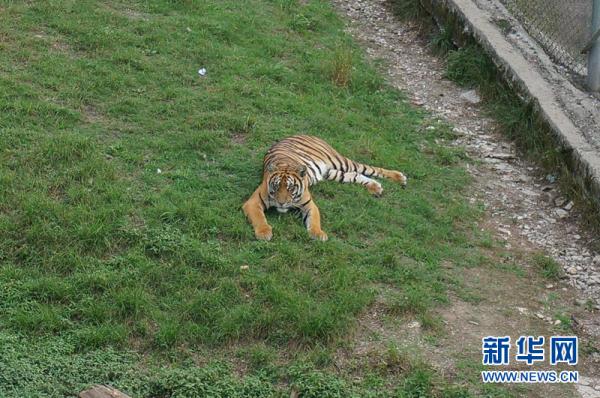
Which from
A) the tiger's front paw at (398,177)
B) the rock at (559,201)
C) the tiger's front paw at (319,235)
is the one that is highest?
the rock at (559,201)

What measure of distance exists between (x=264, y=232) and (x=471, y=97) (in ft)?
11.7

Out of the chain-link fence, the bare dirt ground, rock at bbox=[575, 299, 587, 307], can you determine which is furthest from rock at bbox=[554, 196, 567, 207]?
the chain-link fence

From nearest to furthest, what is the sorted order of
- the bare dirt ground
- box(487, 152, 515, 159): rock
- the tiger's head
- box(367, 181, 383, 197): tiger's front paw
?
the bare dirt ground < the tiger's head < box(367, 181, 383, 197): tiger's front paw < box(487, 152, 515, 159): rock

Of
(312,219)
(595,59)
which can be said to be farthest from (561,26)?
(312,219)

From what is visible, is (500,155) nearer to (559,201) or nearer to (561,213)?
(559,201)

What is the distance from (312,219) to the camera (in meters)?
6.04

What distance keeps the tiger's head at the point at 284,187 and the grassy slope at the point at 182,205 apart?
11 centimetres

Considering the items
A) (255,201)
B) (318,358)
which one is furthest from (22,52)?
(318,358)

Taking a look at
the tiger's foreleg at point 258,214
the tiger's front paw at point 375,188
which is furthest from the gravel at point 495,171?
the tiger's foreleg at point 258,214

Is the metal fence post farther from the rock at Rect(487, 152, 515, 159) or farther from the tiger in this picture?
the tiger

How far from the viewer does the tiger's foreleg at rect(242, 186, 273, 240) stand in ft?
19.1

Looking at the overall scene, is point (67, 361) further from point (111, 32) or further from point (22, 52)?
point (111, 32)

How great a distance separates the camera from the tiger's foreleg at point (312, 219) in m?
5.89

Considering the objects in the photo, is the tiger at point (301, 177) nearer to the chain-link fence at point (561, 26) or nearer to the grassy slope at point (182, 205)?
the grassy slope at point (182, 205)
